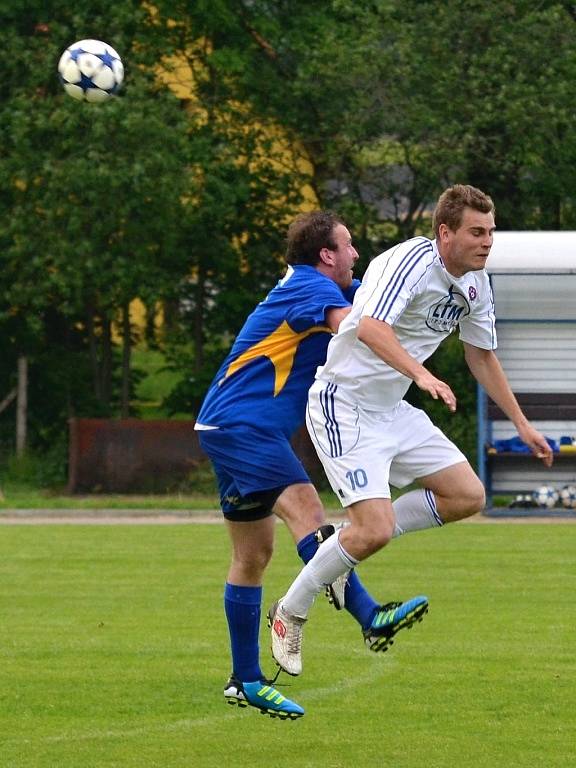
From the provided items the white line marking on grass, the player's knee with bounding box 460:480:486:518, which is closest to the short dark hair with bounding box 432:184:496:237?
the player's knee with bounding box 460:480:486:518

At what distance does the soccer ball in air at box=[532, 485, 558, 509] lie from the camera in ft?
65.0

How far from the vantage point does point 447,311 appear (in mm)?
6578

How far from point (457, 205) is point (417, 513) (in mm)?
1283

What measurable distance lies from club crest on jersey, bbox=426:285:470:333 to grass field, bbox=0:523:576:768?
168 centimetres

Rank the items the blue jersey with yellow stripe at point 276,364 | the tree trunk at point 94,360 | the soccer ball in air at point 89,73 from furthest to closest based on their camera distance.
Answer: the tree trunk at point 94,360 → the soccer ball in air at point 89,73 → the blue jersey with yellow stripe at point 276,364

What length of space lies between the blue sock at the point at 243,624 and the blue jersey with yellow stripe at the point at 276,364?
2.37ft

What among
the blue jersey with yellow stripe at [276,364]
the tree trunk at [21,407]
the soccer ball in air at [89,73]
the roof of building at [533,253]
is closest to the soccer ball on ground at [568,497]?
the roof of building at [533,253]

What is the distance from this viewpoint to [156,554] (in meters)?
14.7

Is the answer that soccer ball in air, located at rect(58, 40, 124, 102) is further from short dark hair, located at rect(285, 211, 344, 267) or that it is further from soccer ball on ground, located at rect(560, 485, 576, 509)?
short dark hair, located at rect(285, 211, 344, 267)

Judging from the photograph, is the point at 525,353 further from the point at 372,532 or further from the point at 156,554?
the point at 372,532

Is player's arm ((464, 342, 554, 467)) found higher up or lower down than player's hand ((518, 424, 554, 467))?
higher up

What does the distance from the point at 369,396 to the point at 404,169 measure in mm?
18631

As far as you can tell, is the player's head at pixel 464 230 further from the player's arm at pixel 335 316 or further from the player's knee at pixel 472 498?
the player's knee at pixel 472 498

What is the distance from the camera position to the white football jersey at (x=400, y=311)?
6309 mm
